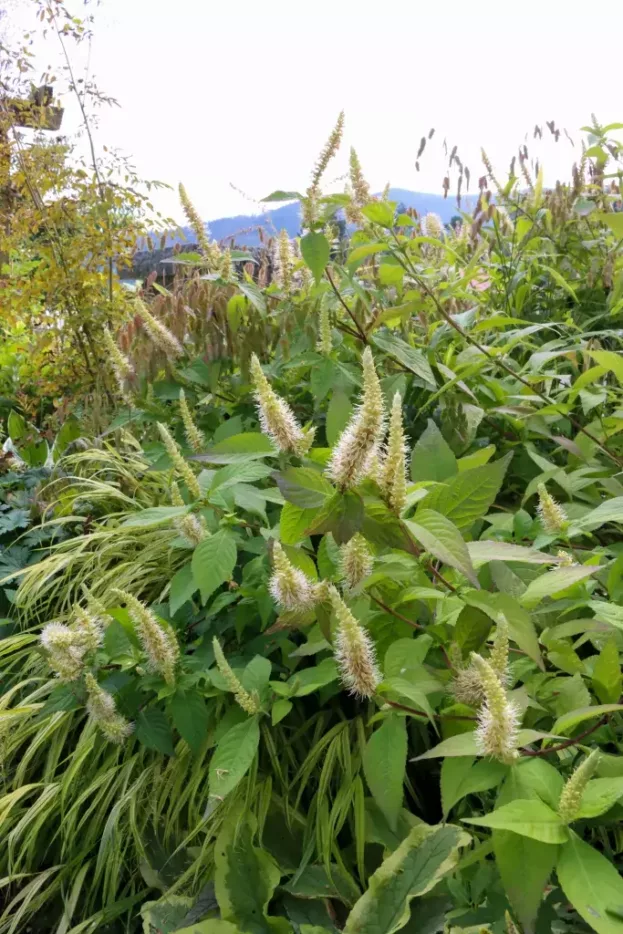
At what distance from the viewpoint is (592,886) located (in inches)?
26.1

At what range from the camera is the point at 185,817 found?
4.63ft

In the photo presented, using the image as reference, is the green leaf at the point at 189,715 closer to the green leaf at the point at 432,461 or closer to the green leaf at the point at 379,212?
the green leaf at the point at 432,461

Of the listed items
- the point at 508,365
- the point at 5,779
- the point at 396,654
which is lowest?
the point at 5,779

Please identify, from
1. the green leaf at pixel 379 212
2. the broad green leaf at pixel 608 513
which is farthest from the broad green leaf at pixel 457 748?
the green leaf at pixel 379 212

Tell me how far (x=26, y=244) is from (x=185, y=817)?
93.0 inches

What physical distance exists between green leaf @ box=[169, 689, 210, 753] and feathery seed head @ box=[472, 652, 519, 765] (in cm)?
58

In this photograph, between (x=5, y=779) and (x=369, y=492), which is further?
(x=5, y=779)

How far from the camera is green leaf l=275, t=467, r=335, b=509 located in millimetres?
733

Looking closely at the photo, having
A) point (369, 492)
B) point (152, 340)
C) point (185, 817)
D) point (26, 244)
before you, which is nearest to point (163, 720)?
point (185, 817)

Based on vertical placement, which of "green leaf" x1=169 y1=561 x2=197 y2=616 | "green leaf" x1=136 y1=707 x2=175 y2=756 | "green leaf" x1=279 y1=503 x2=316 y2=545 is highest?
"green leaf" x1=279 y1=503 x2=316 y2=545

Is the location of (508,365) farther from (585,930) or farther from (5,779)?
(5,779)

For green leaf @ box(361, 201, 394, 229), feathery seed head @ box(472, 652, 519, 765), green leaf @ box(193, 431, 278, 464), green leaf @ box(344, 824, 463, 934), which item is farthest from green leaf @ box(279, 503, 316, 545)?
green leaf @ box(361, 201, 394, 229)

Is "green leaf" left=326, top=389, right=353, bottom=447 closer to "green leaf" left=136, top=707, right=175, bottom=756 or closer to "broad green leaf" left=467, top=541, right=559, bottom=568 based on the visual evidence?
"broad green leaf" left=467, top=541, right=559, bottom=568

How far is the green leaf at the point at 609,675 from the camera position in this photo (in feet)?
2.68
